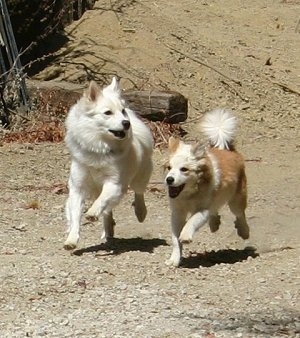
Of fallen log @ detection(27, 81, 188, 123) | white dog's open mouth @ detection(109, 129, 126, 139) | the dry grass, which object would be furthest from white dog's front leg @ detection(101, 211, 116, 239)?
fallen log @ detection(27, 81, 188, 123)

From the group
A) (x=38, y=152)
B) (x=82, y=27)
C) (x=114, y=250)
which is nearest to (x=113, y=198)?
(x=114, y=250)

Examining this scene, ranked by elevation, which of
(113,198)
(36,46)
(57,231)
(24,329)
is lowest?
(36,46)

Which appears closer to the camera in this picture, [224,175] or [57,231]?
[224,175]

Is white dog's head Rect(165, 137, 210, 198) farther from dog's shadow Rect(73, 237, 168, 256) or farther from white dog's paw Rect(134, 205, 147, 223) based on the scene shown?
white dog's paw Rect(134, 205, 147, 223)

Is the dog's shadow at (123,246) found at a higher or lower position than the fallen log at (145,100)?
higher

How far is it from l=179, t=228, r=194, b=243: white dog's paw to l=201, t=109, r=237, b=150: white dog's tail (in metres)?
1.38

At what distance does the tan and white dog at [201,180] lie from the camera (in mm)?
8570

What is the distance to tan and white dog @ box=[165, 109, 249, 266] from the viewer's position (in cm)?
857

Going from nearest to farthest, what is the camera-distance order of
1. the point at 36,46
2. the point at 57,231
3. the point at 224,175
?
the point at 224,175 → the point at 57,231 → the point at 36,46

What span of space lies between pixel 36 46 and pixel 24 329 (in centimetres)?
1157

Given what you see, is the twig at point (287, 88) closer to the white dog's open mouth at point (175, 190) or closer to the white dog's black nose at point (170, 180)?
the white dog's open mouth at point (175, 190)

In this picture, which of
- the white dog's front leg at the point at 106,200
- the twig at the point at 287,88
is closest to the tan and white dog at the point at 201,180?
the white dog's front leg at the point at 106,200

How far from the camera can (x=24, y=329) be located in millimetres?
6703

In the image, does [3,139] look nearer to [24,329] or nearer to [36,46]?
[36,46]
